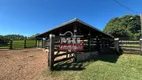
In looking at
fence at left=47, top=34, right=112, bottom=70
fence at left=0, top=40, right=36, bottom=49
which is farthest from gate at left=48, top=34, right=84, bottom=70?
fence at left=0, top=40, right=36, bottom=49

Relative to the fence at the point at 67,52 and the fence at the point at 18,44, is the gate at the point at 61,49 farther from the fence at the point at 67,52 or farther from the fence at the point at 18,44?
the fence at the point at 18,44

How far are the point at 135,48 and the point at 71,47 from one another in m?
6.50

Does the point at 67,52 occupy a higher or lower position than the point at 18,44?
Answer: lower

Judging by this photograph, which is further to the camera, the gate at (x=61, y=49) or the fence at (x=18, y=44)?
the fence at (x=18, y=44)

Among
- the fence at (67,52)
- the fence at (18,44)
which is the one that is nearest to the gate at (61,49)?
the fence at (67,52)

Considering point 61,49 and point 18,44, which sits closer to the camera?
point 61,49

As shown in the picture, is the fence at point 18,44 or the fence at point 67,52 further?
the fence at point 18,44

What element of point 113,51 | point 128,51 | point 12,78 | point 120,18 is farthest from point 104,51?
point 120,18

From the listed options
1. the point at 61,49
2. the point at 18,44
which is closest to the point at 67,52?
the point at 61,49

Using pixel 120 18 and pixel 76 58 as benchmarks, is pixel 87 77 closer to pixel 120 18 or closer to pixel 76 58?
pixel 76 58

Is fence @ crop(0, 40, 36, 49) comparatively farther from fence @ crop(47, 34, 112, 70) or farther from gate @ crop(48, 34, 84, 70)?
gate @ crop(48, 34, 84, 70)

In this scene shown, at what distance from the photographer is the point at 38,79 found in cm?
428

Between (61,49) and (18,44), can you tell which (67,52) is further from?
(18,44)

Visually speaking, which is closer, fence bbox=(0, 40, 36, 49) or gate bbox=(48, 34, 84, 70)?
gate bbox=(48, 34, 84, 70)
